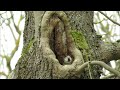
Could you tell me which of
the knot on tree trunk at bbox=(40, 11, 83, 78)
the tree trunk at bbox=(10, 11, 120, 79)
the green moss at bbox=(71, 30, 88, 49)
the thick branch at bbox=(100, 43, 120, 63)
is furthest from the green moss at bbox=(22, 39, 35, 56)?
the thick branch at bbox=(100, 43, 120, 63)

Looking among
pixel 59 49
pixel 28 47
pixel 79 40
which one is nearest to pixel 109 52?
pixel 79 40

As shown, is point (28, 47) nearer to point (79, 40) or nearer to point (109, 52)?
point (79, 40)

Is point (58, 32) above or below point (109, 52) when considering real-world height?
above

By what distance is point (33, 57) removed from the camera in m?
1.73

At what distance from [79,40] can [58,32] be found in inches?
5.7

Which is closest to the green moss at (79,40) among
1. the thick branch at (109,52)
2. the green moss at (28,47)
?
the thick branch at (109,52)

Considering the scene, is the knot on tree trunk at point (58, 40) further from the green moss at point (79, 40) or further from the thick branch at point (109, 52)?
the thick branch at point (109, 52)

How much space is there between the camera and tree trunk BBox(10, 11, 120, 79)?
161 centimetres

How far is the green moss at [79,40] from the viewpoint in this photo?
1.71m

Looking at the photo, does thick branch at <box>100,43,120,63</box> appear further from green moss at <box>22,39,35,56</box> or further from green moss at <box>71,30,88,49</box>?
green moss at <box>22,39,35,56</box>

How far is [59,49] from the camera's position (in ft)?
5.46

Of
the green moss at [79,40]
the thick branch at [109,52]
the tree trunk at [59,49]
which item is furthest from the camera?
the thick branch at [109,52]

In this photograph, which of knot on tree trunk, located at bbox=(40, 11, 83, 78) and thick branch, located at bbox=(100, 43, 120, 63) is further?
thick branch, located at bbox=(100, 43, 120, 63)
